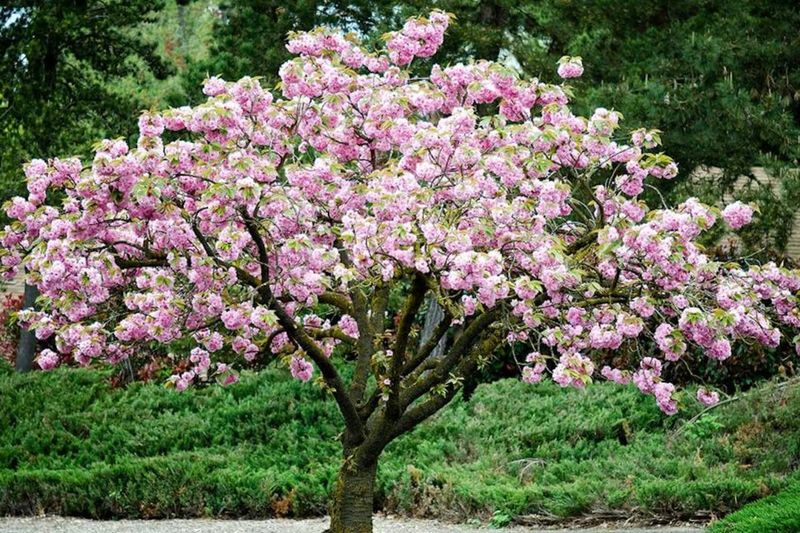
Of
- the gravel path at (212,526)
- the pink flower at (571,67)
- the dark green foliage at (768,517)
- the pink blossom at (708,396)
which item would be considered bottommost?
the gravel path at (212,526)

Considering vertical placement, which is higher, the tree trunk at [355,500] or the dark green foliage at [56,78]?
the dark green foliage at [56,78]

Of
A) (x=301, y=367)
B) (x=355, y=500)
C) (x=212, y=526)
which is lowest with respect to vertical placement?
(x=212, y=526)

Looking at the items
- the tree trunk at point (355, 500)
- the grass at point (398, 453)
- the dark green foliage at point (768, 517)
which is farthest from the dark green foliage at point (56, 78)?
the dark green foliage at point (768, 517)

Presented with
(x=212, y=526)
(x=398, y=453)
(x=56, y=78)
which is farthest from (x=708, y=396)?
(x=56, y=78)

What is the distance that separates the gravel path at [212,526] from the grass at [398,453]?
17cm

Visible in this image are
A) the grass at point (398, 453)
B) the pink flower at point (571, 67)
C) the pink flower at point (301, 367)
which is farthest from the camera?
the grass at point (398, 453)

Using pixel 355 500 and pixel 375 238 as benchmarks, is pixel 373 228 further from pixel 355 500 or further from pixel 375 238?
pixel 355 500

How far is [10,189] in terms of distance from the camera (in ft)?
38.0

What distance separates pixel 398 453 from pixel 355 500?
3335mm

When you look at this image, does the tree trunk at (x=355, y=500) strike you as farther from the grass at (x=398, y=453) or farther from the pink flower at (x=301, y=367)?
the grass at (x=398, y=453)

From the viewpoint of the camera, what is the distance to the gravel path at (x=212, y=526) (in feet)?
25.5

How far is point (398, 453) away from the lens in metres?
9.70

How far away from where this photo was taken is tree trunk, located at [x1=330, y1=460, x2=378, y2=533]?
637 centimetres

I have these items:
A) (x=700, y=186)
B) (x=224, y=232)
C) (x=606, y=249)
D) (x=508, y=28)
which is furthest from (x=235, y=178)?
(x=508, y=28)
